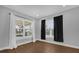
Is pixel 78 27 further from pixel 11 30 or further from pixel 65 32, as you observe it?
pixel 11 30

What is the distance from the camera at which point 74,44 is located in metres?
2.58

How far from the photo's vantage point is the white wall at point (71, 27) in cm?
264

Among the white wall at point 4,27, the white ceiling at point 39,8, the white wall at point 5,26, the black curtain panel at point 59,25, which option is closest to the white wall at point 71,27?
the black curtain panel at point 59,25

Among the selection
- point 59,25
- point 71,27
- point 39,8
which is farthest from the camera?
point 59,25

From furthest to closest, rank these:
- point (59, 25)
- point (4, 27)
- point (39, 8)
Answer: point (59, 25) < point (4, 27) < point (39, 8)

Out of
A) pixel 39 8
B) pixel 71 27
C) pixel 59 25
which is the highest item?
pixel 39 8

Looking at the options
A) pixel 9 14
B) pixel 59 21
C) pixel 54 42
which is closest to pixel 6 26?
pixel 9 14

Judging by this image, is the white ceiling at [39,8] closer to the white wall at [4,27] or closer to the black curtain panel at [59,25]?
the white wall at [4,27]

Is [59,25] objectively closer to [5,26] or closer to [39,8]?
[39,8]

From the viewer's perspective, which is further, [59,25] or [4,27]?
[59,25]

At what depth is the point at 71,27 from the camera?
2.84m

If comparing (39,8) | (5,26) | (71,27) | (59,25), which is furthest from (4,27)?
(71,27)

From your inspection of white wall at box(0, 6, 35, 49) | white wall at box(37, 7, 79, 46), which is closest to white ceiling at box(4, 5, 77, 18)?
white wall at box(0, 6, 35, 49)
